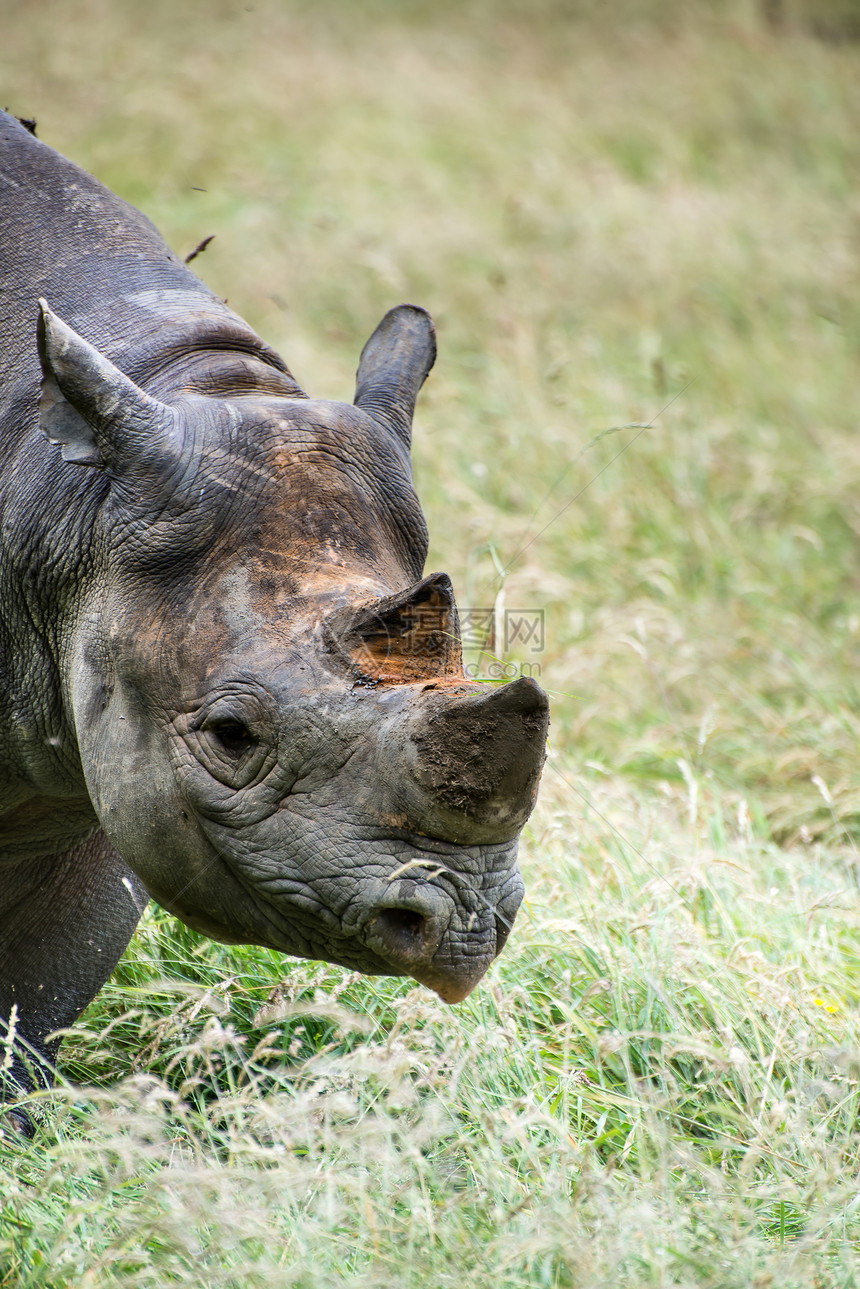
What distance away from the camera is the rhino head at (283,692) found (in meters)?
2.45

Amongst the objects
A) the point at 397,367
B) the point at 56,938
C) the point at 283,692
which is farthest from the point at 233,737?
the point at 56,938

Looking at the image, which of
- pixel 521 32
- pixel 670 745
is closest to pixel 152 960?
pixel 670 745

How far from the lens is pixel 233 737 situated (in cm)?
267

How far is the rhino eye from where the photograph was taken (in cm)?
264

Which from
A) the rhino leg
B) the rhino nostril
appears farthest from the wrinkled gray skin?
the rhino leg

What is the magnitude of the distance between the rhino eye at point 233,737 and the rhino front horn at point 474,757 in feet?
1.28

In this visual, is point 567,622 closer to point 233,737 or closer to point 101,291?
point 101,291

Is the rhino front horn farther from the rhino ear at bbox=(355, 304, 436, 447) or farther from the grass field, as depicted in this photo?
the rhino ear at bbox=(355, 304, 436, 447)

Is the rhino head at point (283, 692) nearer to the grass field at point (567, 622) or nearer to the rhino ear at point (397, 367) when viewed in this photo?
the rhino ear at point (397, 367)

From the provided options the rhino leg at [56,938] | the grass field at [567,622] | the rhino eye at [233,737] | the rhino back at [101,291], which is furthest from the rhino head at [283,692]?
the rhino leg at [56,938]

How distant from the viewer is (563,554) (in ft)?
26.9

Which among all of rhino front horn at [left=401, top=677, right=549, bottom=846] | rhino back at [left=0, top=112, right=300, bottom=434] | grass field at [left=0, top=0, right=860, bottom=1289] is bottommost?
grass field at [left=0, top=0, right=860, bottom=1289]

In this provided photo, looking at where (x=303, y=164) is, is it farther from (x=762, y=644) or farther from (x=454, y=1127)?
(x=454, y=1127)

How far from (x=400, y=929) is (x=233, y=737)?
0.49 meters
